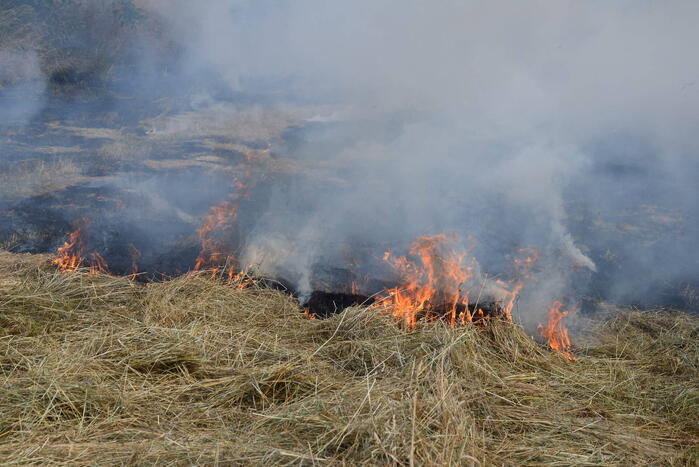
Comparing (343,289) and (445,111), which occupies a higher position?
(445,111)

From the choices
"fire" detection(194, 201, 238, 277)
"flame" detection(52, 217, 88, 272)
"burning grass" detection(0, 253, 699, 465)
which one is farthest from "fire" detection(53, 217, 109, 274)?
"fire" detection(194, 201, 238, 277)

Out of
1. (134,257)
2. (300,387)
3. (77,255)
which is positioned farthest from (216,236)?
(300,387)

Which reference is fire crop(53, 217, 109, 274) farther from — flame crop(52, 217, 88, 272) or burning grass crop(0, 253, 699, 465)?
burning grass crop(0, 253, 699, 465)

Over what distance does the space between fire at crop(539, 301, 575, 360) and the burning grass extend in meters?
0.17

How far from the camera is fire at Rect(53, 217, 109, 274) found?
4750 millimetres

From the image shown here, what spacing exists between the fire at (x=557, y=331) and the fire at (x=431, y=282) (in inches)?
26.8

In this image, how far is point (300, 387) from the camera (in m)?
2.65

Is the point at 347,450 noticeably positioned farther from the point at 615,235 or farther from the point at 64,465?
the point at 615,235

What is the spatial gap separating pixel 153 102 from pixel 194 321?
8297mm

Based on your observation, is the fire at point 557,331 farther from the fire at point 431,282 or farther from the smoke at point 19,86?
the smoke at point 19,86

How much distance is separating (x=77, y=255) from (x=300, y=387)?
355cm

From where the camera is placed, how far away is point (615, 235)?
604 centimetres

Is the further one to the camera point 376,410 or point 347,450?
point 376,410

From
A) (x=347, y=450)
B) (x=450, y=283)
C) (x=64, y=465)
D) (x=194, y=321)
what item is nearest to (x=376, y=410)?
A: (x=347, y=450)
